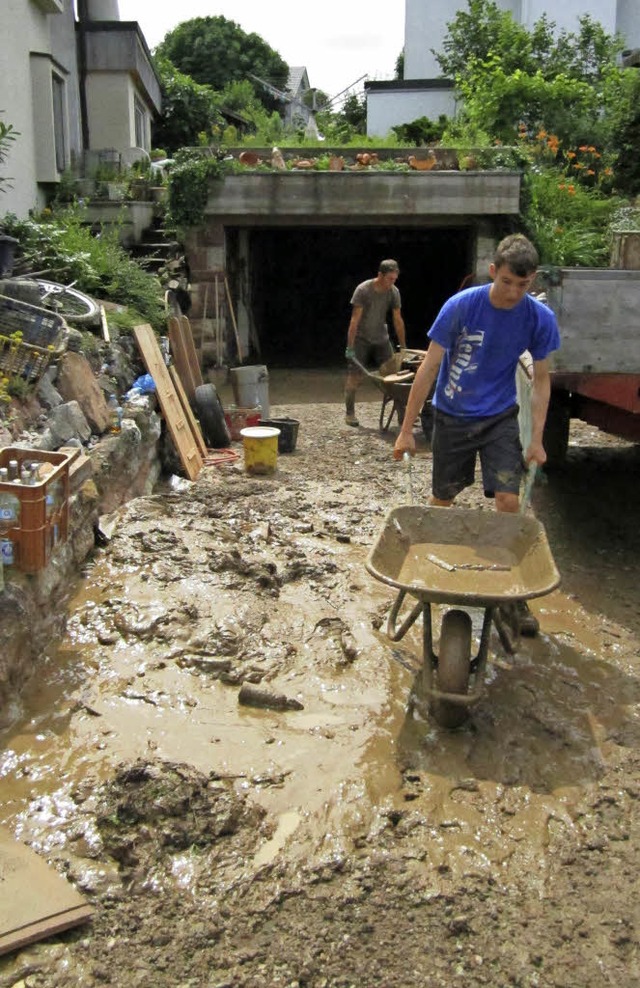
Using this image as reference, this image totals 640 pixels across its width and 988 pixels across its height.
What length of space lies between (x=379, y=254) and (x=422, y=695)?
57.3 ft

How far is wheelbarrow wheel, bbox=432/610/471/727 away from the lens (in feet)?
12.8

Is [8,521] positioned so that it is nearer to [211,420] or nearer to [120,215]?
[211,420]

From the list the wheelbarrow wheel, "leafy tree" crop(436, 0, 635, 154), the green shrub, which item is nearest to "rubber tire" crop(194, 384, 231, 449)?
the green shrub

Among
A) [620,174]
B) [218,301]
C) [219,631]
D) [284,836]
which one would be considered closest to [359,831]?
[284,836]

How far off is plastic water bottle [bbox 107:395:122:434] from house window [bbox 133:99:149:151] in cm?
1326

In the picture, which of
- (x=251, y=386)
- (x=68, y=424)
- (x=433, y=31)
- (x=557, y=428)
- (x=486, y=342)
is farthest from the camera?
(x=433, y=31)

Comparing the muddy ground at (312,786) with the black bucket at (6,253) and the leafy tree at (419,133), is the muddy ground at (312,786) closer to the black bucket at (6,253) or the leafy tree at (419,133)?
the black bucket at (6,253)

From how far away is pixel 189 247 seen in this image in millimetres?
13750

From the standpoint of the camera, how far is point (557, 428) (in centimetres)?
773

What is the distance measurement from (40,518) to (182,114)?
26.8 meters

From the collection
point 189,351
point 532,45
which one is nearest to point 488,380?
point 189,351

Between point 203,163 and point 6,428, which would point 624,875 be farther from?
point 203,163

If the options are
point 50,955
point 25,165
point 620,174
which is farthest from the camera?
point 620,174

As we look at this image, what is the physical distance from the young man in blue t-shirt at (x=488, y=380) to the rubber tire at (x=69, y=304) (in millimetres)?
4435
